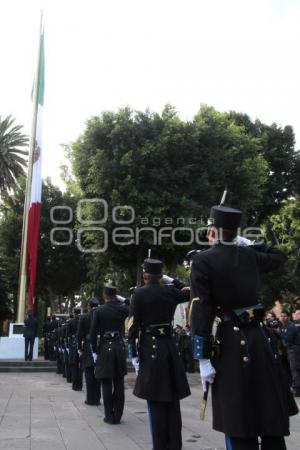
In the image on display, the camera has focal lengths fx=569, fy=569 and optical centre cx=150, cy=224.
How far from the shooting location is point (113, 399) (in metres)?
8.26

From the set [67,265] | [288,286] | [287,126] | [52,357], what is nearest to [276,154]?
[287,126]

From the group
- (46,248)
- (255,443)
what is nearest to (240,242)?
(255,443)

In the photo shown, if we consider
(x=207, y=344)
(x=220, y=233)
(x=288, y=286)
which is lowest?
(x=207, y=344)

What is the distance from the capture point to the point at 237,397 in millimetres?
3609

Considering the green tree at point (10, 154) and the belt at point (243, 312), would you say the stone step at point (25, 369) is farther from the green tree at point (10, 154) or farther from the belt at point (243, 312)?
the green tree at point (10, 154)

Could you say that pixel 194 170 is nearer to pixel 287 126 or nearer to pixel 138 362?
pixel 287 126

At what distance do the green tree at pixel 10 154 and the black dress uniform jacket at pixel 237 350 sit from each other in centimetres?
4130

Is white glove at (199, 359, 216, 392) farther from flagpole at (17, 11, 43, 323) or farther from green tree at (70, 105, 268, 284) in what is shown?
green tree at (70, 105, 268, 284)

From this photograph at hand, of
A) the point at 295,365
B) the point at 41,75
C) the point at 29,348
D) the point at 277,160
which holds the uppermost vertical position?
the point at 41,75

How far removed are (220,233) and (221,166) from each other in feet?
79.4

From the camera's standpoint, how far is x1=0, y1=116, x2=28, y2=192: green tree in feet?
146

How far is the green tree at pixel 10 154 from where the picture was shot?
146 feet

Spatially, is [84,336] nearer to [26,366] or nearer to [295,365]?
[295,365]

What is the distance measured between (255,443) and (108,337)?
17.0 ft
